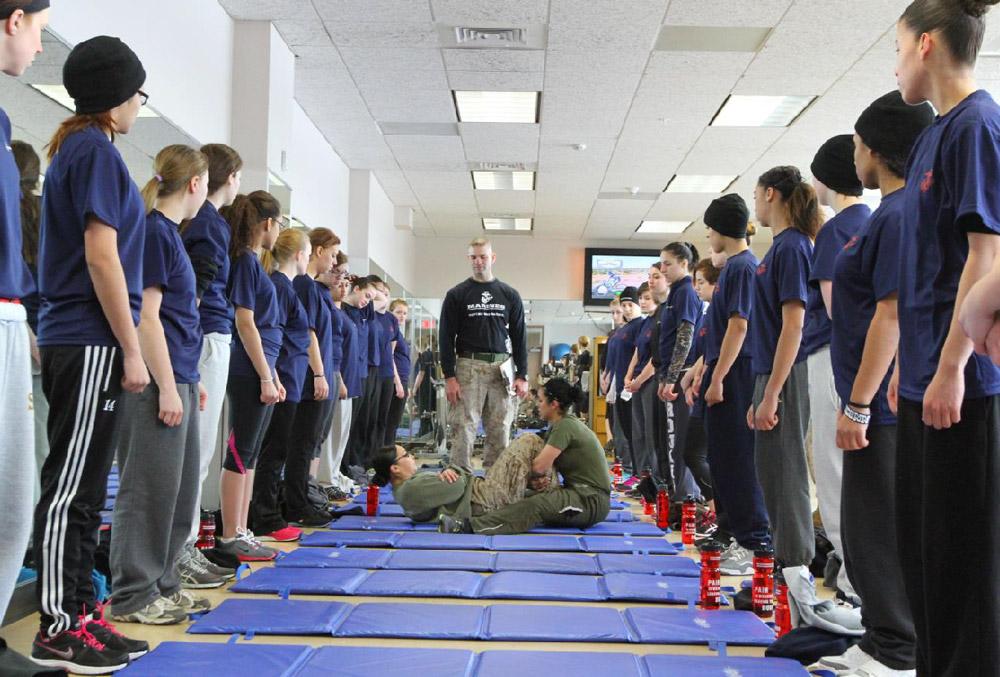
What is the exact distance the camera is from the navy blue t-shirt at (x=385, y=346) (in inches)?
307

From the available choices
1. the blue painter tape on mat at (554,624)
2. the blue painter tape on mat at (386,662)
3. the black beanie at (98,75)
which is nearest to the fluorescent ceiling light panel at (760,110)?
the blue painter tape on mat at (554,624)

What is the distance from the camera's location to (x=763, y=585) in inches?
118

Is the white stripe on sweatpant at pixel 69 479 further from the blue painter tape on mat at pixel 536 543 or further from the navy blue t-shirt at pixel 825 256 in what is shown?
the blue painter tape on mat at pixel 536 543

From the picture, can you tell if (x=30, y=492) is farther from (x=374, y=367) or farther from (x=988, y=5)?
(x=374, y=367)

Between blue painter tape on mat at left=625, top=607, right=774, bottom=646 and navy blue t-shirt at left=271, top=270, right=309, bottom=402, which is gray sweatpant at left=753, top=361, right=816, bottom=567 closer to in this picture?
blue painter tape on mat at left=625, top=607, right=774, bottom=646

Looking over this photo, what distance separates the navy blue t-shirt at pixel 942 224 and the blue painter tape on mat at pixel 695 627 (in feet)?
4.49

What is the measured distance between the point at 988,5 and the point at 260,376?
318cm

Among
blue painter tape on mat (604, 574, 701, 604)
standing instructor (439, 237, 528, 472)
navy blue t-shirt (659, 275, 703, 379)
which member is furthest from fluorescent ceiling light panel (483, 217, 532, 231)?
blue painter tape on mat (604, 574, 701, 604)

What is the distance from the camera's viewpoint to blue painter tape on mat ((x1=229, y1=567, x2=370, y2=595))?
333cm

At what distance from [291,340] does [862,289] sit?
123 inches

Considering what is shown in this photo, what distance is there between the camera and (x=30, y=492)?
6.45ft

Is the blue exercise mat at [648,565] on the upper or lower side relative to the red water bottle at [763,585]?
lower

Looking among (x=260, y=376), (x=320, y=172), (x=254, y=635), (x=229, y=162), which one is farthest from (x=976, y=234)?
(x=320, y=172)

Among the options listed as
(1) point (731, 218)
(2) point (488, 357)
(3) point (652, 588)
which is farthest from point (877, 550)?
(2) point (488, 357)
